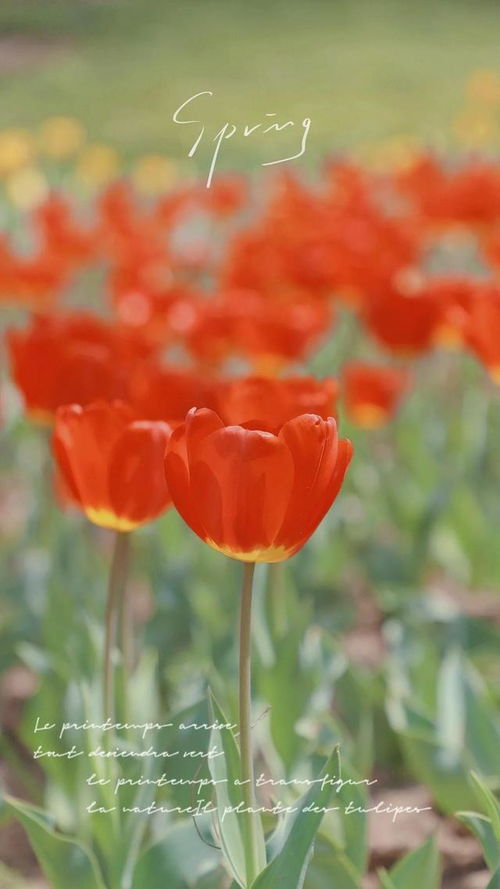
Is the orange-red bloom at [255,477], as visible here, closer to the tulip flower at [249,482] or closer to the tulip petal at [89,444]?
the tulip flower at [249,482]

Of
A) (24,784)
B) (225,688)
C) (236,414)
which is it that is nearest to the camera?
(236,414)

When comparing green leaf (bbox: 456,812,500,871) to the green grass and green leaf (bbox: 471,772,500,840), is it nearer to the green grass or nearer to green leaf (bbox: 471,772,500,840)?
green leaf (bbox: 471,772,500,840)

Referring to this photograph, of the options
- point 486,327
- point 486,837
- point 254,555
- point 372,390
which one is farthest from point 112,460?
point 372,390

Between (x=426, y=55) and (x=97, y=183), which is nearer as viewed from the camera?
(x=97, y=183)

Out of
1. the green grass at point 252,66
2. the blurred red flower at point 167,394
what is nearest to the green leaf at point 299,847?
the blurred red flower at point 167,394

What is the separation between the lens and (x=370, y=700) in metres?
1.67

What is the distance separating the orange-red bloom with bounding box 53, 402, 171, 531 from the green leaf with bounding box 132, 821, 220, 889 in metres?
0.29

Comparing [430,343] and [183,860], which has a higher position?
[183,860]

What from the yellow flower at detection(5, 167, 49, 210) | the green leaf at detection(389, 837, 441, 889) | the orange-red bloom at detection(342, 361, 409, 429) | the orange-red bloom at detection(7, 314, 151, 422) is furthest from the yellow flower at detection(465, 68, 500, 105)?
the green leaf at detection(389, 837, 441, 889)

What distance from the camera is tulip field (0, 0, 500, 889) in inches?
39.9

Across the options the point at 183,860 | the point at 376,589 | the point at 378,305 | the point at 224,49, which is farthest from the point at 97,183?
the point at 183,860

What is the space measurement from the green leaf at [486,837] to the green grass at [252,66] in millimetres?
2154

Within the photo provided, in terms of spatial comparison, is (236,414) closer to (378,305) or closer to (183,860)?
(183,860)

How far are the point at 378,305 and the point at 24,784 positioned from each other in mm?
1105
